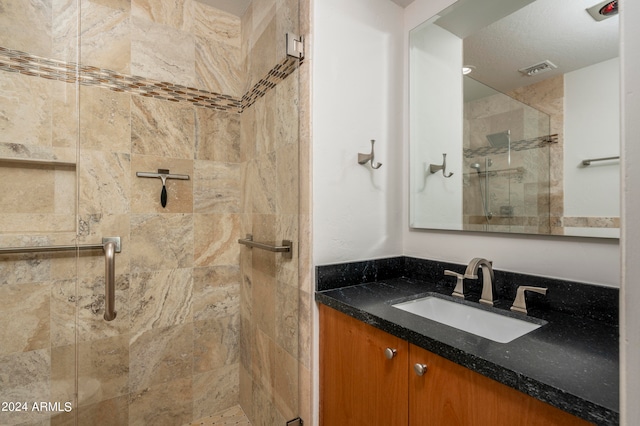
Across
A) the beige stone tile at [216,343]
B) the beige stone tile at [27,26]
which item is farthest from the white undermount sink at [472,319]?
the beige stone tile at [27,26]

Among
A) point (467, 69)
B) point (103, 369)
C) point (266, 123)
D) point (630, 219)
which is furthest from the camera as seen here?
point (266, 123)

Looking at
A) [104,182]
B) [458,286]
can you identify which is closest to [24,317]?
[104,182]

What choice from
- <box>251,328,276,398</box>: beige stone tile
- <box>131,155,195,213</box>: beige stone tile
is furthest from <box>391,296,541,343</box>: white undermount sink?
<box>131,155,195,213</box>: beige stone tile

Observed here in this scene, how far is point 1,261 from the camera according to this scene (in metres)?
1.22

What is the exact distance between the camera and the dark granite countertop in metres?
0.54

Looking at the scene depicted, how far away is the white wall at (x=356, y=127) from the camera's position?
124 centimetres

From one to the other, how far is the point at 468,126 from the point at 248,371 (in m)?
1.76

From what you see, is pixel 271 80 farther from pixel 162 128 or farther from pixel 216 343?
pixel 216 343

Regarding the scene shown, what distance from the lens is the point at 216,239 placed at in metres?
1.84

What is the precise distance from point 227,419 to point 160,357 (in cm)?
56

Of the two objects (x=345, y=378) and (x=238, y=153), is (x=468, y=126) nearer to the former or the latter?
(x=345, y=378)

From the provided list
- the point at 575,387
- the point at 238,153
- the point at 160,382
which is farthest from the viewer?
the point at 238,153

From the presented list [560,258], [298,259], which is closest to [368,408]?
[298,259]

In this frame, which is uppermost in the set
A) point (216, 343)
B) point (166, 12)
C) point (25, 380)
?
point (166, 12)
